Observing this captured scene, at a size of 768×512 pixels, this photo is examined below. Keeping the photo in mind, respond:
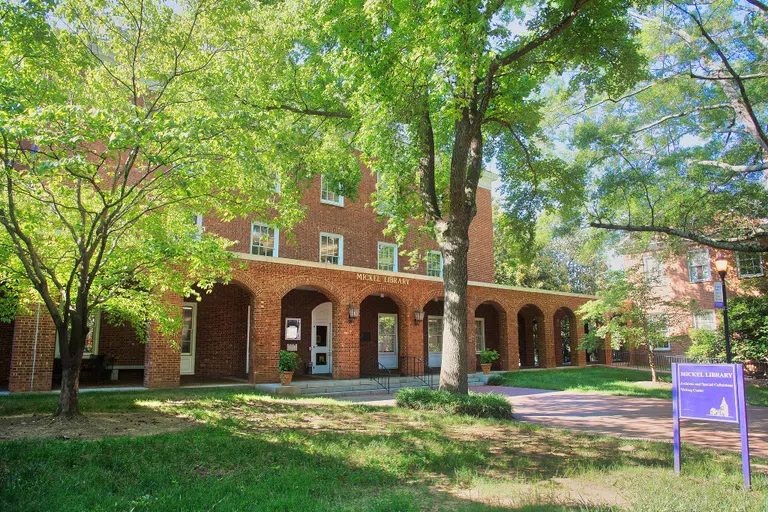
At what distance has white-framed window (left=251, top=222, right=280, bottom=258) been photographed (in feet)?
58.6

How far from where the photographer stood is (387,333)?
2114 centimetres

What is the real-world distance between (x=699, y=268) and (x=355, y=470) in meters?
28.3

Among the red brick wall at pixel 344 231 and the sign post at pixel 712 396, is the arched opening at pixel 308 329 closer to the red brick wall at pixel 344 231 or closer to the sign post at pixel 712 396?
the red brick wall at pixel 344 231

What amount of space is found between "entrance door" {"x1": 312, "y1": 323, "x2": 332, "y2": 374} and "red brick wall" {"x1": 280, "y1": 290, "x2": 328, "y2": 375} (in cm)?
21

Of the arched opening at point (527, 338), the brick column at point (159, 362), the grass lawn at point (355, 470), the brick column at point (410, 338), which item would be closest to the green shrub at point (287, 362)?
the brick column at point (159, 362)

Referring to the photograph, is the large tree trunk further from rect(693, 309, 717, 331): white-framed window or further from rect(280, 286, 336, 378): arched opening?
rect(693, 309, 717, 331): white-framed window

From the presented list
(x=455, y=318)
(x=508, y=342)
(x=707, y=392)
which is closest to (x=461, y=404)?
(x=455, y=318)

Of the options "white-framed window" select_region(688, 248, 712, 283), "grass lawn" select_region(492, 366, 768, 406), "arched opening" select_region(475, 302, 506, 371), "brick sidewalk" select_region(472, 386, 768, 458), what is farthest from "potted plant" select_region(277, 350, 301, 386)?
"white-framed window" select_region(688, 248, 712, 283)

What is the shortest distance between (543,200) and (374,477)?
11.1 metres

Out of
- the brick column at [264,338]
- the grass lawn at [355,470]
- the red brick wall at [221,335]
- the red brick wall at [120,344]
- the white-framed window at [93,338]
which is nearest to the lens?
the grass lawn at [355,470]

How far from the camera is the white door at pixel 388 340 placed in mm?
20828

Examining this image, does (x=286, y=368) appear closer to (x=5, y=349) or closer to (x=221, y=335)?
(x=221, y=335)

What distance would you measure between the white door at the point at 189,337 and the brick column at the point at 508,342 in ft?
41.8

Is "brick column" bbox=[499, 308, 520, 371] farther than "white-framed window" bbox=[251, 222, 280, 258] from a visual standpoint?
Yes
